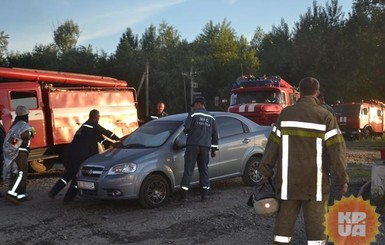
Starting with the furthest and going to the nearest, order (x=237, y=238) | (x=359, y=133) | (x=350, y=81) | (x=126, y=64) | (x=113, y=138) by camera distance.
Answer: (x=126, y=64)
(x=350, y=81)
(x=359, y=133)
(x=113, y=138)
(x=237, y=238)

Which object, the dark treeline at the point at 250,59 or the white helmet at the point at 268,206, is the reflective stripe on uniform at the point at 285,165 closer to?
the white helmet at the point at 268,206

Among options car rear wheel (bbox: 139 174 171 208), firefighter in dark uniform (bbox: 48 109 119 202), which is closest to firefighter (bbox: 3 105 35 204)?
firefighter in dark uniform (bbox: 48 109 119 202)

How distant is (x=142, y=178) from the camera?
8.13 metres

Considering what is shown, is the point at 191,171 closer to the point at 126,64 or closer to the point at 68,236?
the point at 68,236

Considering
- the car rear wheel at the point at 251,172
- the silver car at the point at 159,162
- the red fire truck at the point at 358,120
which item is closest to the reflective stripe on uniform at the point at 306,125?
the silver car at the point at 159,162

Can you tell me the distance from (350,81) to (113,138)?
3506cm

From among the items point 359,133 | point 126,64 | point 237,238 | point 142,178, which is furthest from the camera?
Result: point 126,64

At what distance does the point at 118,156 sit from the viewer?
845 centimetres

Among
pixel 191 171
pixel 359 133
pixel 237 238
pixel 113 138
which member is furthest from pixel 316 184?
pixel 359 133

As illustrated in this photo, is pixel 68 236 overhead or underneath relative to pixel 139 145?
underneath

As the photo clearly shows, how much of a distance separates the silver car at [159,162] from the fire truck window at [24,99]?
424cm

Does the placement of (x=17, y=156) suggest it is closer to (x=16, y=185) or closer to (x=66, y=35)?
(x=16, y=185)

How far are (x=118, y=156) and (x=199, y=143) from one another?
54.4 inches

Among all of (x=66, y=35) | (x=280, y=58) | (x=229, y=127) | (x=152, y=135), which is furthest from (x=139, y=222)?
(x=66, y=35)
